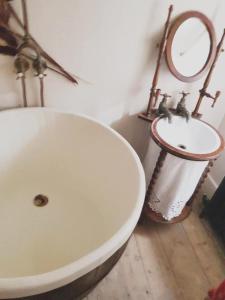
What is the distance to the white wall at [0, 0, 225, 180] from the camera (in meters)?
1.13

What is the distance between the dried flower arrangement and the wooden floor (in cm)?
111

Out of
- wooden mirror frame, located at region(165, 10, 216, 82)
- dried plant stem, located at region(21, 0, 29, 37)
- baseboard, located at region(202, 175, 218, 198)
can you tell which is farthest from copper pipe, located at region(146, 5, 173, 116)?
baseboard, located at region(202, 175, 218, 198)

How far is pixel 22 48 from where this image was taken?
43.7 inches

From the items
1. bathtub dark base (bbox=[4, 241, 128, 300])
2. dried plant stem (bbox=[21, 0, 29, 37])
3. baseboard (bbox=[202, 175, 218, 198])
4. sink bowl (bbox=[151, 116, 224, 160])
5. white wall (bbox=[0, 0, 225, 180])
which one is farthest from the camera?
baseboard (bbox=[202, 175, 218, 198])

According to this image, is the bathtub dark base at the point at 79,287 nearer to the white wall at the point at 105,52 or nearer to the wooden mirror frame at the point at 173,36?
the white wall at the point at 105,52

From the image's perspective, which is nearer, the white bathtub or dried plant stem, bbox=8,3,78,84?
dried plant stem, bbox=8,3,78,84

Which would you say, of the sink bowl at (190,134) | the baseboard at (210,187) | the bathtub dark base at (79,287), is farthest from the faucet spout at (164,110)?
the bathtub dark base at (79,287)

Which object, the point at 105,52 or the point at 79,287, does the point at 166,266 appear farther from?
the point at 105,52

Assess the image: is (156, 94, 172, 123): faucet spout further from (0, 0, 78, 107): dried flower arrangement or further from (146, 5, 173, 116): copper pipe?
(0, 0, 78, 107): dried flower arrangement

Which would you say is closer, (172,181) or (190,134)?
(172,181)

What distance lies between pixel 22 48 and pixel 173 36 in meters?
0.76

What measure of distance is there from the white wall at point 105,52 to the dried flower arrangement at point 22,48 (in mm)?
36

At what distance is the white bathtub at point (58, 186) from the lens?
3.89 ft

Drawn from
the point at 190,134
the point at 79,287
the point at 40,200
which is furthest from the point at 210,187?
the point at 79,287
